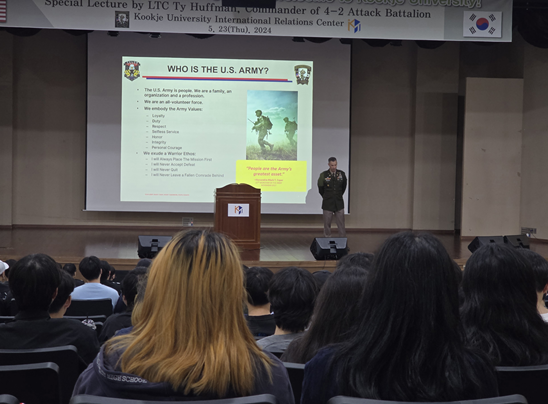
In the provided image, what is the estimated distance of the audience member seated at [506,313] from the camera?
5.42 ft

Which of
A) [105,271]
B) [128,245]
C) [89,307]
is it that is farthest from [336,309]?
[128,245]

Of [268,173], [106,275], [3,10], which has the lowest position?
[106,275]

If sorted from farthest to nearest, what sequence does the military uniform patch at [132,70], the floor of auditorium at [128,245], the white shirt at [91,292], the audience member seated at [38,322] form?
the military uniform patch at [132,70], the floor of auditorium at [128,245], the white shirt at [91,292], the audience member seated at [38,322]

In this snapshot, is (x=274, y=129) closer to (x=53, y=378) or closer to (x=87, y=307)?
(x=87, y=307)

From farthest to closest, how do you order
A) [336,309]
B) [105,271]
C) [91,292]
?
[105,271] < [91,292] < [336,309]

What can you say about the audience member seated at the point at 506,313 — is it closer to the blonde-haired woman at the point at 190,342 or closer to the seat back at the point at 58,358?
the blonde-haired woman at the point at 190,342

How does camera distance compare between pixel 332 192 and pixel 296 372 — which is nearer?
pixel 296 372

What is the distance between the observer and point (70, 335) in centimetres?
208

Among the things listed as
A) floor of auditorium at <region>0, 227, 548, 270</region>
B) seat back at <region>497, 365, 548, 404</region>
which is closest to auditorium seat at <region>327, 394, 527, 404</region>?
seat back at <region>497, 365, 548, 404</region>

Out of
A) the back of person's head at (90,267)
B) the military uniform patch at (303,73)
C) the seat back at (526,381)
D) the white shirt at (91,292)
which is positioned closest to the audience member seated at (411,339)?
the seat back at (526,381)

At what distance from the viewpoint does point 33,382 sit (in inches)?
61.9

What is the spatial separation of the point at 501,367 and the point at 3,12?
7240 millimetres

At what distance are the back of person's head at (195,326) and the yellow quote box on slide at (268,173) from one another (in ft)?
28.0

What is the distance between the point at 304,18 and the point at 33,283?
19.3 ft
